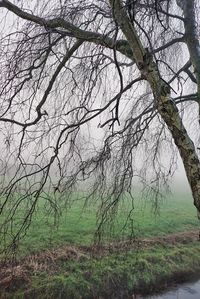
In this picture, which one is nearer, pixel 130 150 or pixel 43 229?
pixel 130 150

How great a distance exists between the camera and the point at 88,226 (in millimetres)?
12656

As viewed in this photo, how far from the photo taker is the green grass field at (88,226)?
32.9 ft

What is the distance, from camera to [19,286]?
8078 mm

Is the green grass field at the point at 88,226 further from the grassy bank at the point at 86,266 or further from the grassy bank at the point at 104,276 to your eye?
the grassy bank at the point at 104,276

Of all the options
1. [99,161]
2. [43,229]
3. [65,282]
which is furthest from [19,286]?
[99,161]

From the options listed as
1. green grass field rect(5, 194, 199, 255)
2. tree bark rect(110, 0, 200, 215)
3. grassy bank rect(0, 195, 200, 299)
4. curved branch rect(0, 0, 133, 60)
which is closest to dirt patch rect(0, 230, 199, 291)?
grassy bank rect(0, 195, 200, 299)

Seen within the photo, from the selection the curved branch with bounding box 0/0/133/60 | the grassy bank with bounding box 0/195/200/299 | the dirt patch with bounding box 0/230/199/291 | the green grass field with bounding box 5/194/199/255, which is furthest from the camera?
the green grass field with bounding box 5/194/199/255

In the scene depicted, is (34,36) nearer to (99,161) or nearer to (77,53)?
(77,53)

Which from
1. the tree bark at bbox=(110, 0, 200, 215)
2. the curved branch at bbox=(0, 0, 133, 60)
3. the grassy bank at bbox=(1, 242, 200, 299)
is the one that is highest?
the curved branch at bbox=(0, 0, 133, 60)

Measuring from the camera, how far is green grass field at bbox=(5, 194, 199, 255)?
10026 mm

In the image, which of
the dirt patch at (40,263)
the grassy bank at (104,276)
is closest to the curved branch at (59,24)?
Answer: the dirt patch at (40,263)

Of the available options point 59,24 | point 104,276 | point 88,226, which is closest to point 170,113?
point 59,24

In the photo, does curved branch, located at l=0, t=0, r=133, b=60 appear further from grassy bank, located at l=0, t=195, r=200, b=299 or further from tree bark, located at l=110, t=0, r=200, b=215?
grassy bank, located at l=0, t=195, r=200, b=299

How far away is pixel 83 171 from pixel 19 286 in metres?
4.55
